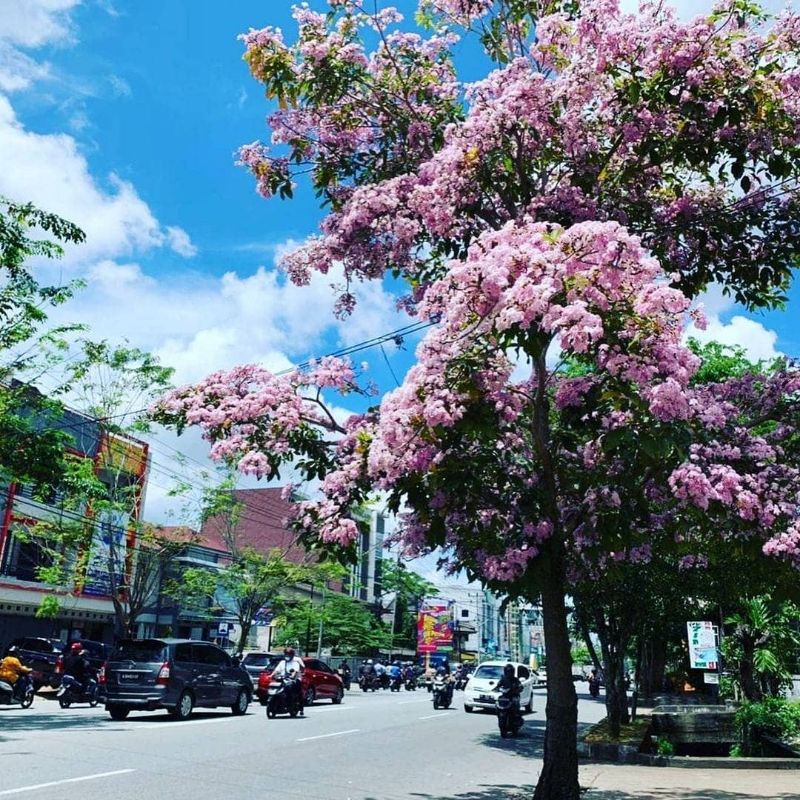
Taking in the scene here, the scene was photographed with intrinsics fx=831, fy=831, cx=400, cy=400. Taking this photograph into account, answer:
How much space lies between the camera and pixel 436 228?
915 centimetres

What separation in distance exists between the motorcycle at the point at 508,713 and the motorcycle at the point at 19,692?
12.0 m

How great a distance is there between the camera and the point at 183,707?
19.4m

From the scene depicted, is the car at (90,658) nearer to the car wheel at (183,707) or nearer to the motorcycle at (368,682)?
the car wheel at (183,707)

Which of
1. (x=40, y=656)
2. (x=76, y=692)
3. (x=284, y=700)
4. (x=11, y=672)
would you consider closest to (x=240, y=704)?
(x=284, y=700)

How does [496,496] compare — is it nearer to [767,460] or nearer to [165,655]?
[767,460]

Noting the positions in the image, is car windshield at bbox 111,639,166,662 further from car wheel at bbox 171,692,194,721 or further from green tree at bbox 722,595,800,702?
green tree at bbox 722,595,800,702

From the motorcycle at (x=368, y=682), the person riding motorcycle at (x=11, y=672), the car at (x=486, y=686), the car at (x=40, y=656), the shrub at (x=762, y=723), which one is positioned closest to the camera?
the shrub at (x=762, y=723)

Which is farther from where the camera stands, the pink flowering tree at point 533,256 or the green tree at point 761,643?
the green tree at point 761,643

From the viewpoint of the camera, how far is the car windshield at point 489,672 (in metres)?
29.9

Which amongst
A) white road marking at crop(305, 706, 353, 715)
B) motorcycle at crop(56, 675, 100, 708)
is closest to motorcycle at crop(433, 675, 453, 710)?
white road marking at crop(305, 706, 353, 715)

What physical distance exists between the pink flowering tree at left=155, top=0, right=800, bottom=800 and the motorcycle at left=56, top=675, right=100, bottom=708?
54.9ft

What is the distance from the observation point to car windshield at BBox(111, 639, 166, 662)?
1911 cm

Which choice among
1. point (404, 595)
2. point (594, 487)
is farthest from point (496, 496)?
point (404, 595)

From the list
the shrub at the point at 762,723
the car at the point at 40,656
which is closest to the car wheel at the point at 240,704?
the car at the point at 40,656
